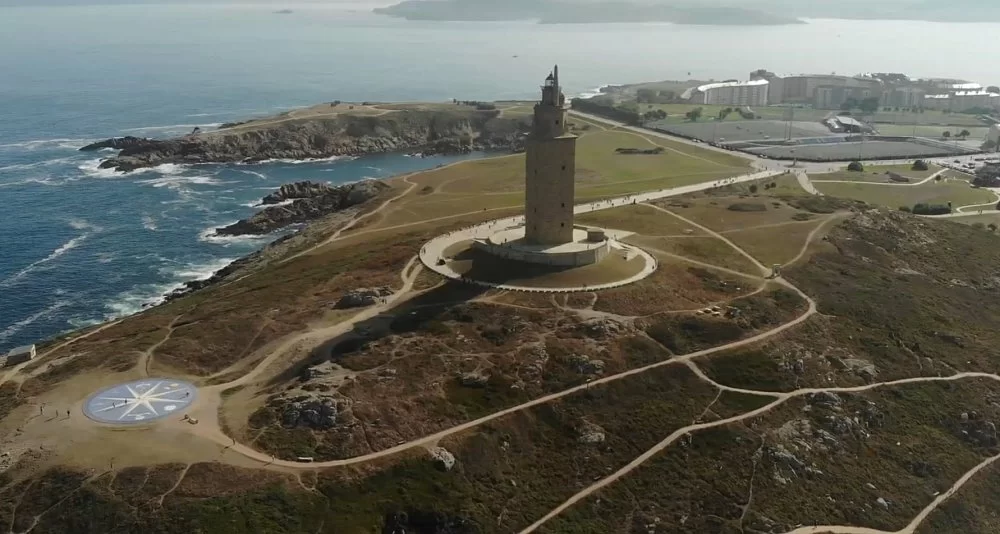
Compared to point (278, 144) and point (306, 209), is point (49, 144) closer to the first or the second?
point (278, 144)

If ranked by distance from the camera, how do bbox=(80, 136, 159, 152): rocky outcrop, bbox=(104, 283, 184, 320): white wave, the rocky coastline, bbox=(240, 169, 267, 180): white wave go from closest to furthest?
bbox=(104, 283, 184, 320): white wave → the rocky coastline → bbox=(240, 169, 267, 180): white wave → bbox=(80, 136, 159, 152): rocky outcrop

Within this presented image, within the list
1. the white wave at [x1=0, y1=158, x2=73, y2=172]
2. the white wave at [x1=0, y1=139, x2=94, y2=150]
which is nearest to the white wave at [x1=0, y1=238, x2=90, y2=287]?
the white wave at [x1=0, y1=158, x2=73, y2=172]

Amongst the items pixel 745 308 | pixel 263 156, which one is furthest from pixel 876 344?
pixel 263 156

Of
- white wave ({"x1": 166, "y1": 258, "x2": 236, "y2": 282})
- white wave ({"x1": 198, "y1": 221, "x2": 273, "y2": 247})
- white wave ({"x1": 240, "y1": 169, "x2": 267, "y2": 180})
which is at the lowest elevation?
white wave ({"x1": 166, "y1": 258, "x2": 236, "y2": 282})

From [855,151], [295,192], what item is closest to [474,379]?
[295,192]

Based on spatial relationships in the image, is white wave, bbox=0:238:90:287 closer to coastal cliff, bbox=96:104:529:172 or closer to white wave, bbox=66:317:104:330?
white wave, bbox=66:317:104:330

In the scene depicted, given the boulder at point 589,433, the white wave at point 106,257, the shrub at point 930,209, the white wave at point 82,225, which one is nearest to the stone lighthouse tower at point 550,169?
the boulder at point 589,433
